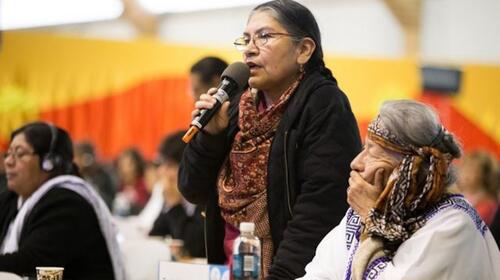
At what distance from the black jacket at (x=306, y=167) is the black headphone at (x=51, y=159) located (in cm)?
116

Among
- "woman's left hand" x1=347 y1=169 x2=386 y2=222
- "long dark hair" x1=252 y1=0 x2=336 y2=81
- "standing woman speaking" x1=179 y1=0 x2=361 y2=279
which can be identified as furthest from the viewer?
"long dark hair" x1=252 y1=0 x2=336 y2=81

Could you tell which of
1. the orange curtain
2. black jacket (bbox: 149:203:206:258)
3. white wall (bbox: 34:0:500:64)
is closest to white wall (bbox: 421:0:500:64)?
white wall (bbox: 34:0:500:64)

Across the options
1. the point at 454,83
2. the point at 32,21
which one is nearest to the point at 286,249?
the point at 454,83

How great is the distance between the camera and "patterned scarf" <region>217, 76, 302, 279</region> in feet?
9.30

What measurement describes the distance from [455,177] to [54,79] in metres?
8.64

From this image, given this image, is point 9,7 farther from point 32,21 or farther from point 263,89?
point 263,89

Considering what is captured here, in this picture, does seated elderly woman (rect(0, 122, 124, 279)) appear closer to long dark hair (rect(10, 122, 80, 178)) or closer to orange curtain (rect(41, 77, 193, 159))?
long dark hair (rect(10, 122, 80, 178))

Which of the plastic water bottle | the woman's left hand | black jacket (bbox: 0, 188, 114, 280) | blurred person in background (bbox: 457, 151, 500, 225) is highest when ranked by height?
the woman's left hand

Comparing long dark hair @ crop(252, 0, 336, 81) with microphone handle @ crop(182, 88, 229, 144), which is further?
long dark hair @ crop(252, 0, 336, 81)

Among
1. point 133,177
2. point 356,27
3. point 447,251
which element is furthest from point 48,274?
point 356,27

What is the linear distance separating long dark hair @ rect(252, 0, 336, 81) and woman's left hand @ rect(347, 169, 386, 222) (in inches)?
21.8

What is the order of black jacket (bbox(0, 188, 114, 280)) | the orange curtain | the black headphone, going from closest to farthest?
black jacket (bbox(0, 188, 114, 280)), the black headphone, the orange curtain

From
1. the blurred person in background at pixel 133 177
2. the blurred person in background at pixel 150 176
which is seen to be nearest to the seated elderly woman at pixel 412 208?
the blurred person in background at pixel 150 176

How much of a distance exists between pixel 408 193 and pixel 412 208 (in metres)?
0.04
